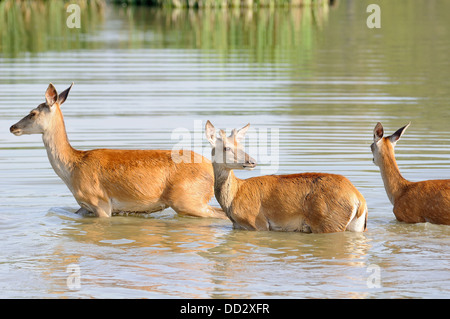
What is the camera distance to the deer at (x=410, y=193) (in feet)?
31.7

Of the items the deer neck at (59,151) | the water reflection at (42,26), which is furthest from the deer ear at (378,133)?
the water reflection at (42,26)

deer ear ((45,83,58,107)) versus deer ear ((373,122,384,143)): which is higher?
deer ear ((45,83,58,107))

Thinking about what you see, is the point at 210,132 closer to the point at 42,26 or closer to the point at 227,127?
the point at 227,127

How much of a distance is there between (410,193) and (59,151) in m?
3.97

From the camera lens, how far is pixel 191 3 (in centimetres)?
4191

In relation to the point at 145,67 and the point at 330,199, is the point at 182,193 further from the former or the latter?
the point at 145,67

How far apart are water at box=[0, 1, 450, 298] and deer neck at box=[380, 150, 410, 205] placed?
301 millimetres

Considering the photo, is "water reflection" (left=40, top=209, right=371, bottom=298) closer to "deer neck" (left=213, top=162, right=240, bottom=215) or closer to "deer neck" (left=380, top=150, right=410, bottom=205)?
"deer neck" (left=213, top=162, right=240, bottom=215)

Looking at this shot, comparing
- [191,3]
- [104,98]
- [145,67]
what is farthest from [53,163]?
[191,3]

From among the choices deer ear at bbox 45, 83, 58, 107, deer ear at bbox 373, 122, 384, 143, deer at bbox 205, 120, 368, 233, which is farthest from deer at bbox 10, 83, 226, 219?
deer ear at bbox 373, 122, 384, 143

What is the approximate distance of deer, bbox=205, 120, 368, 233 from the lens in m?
9.27

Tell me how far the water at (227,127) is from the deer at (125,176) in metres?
0.21

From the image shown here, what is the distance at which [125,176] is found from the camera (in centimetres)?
1042

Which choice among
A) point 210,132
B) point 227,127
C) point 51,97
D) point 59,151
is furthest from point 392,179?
point 227,127
